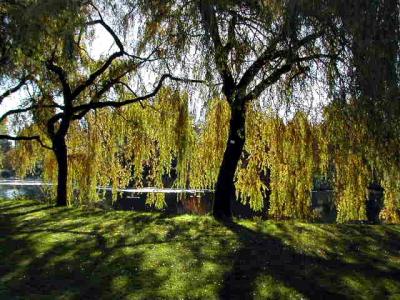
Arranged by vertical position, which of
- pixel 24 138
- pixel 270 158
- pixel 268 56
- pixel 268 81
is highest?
pixel 268 56

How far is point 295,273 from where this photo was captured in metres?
6.04

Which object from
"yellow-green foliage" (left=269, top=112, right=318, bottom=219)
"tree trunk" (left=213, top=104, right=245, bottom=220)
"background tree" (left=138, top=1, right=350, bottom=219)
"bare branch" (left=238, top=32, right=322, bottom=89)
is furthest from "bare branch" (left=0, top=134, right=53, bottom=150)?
"bare branch" (left=238, top=32, right=322, bottom=89)

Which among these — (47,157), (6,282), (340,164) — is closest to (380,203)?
(340,164)

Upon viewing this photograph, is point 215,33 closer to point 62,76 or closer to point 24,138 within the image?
point 62,76

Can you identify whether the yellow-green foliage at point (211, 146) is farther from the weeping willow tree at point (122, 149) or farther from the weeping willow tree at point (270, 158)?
the weeping willow tree at point (122, 149)

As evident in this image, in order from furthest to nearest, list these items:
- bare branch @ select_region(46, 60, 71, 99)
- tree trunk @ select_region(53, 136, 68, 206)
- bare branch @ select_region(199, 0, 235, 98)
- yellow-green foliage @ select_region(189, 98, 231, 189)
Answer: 1. tree trunk @ select_region(53, 136, 68, 206)
2. yellow-green foliage @ select_region(189, 98, 231, 189)
3. bare branch @ select_region(46, 60, 71, 99)
4. bare branch @ select_region(199, 0, 235, 98)

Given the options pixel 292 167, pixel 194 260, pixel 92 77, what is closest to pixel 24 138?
pixel 92 77

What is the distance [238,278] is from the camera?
5.79 meters

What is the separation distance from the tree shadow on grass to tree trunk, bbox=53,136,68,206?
6551 millimetres

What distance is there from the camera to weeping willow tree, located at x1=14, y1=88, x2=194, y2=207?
12016 millimetres

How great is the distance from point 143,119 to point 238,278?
24.7 ft

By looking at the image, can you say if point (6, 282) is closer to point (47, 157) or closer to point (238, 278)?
point (238, 278)

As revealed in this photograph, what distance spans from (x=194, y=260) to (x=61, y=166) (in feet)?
23.9

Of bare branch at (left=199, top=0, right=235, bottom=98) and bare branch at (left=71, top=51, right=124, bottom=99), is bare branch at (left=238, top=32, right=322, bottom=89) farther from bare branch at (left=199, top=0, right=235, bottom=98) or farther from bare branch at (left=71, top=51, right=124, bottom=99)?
bare branch at (left=71, top=51, right=124, bottom=99)
